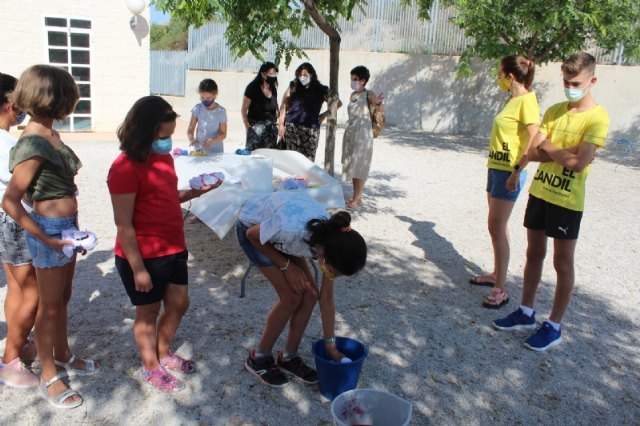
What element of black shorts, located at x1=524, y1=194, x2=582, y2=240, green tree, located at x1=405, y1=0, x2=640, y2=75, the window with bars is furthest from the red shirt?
the window with bars

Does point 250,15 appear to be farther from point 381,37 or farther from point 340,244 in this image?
point 381,37

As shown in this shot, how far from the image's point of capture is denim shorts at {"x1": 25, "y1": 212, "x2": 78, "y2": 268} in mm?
2445

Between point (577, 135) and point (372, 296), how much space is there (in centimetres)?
177

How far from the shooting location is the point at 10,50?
10734 millimetres

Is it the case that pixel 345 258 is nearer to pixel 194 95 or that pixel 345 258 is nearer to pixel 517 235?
pixel 517 235

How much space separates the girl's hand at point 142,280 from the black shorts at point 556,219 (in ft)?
7.48

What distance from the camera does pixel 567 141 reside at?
3.27m

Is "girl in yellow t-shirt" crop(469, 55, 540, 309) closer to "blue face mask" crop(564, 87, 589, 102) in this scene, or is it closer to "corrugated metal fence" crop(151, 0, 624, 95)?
"blue face mask" crop(564, 87, 589, 102)

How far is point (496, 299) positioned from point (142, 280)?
2.55 metres

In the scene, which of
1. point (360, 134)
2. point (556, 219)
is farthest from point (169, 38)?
point (556, 219)

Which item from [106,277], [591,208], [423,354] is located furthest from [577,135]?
[591,208]

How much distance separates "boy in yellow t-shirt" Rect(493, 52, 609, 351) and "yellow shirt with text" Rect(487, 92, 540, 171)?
25 centimetres

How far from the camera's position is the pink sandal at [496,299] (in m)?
3.98

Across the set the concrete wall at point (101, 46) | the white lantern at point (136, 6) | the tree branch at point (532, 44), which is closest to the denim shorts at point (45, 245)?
the concrete wall at point (101, 46)
